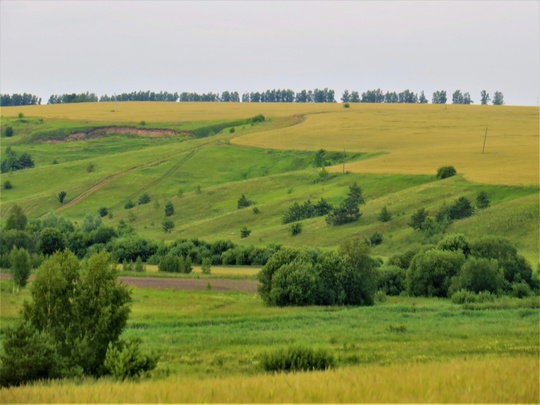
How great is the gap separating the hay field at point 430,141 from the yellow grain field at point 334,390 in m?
89.6

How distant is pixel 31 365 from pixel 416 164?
111091 millimetres

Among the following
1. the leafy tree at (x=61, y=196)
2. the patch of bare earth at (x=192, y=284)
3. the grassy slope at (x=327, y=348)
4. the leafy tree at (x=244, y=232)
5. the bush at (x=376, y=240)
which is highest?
the grassy slope at (x=327, y=348)

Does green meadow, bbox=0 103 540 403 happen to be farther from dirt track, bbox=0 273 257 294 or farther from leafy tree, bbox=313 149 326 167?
dirt track, bbox=0 273 257 294

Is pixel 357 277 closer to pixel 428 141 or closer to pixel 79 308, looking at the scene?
pixel 79 308

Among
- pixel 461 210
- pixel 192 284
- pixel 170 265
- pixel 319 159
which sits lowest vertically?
pixel 170 265

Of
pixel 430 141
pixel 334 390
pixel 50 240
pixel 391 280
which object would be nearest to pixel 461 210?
pixel 391 280

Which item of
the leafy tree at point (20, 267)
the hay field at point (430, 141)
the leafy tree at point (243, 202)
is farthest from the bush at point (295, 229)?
the leafy tree at point (20, 267)

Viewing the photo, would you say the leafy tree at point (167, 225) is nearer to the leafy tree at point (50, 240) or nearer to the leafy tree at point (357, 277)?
the leafy tree at point (50, 240)

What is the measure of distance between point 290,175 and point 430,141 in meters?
35.8

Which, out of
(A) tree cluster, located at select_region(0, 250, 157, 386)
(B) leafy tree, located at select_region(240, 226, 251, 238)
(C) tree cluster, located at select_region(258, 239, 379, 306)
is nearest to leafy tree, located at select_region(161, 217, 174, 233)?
(B) leafy tree, located at select_region(240, 226, 251, 238)

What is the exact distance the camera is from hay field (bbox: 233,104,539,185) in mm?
120062

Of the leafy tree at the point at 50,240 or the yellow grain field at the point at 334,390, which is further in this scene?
the leafy tree at the point at 50,240

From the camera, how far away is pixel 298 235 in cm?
9612

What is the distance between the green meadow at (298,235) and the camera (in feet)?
51.5
